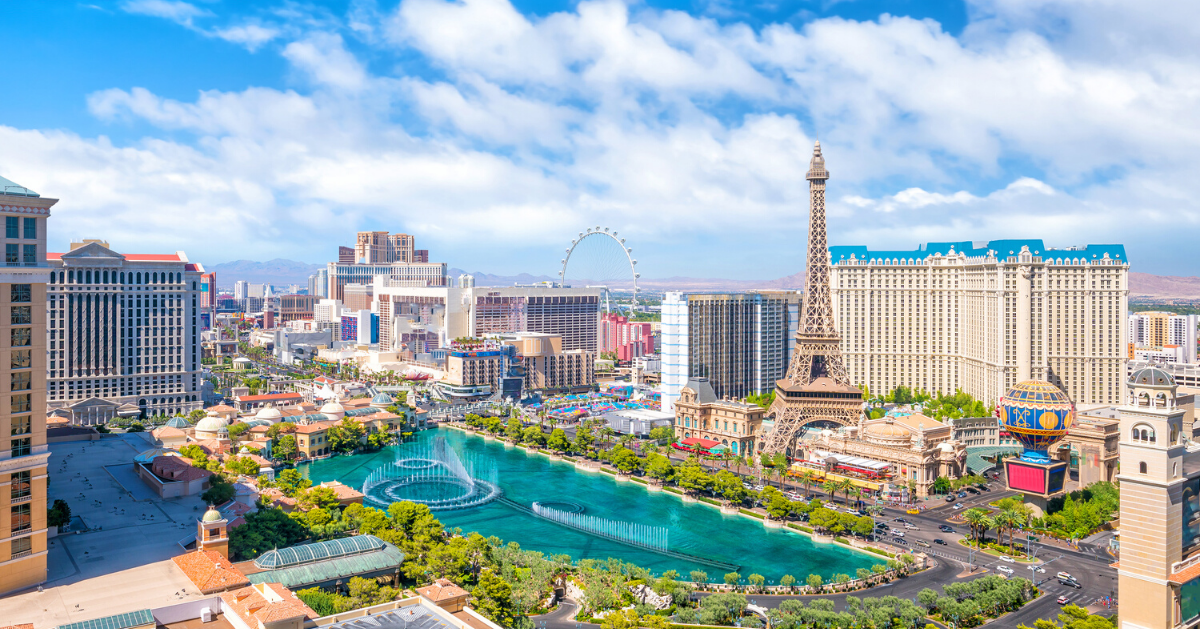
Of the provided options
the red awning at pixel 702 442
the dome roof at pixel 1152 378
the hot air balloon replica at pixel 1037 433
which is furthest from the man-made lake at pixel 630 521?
the dome roof at pixel 1152 378

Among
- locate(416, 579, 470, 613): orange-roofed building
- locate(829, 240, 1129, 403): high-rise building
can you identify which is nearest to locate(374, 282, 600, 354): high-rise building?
locate(829, 240, 1129, 403): high-rise building

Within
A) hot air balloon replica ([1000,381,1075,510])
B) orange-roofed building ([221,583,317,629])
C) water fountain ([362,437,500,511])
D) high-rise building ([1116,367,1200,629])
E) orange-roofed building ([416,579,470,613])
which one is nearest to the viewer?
orange-roofed building ([221,583,317,629])

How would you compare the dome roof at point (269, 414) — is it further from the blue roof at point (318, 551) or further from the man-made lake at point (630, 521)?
the blue roof at point (318, 551)

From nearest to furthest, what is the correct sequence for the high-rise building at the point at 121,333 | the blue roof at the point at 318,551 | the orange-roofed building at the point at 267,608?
the orange-roofed building at the point at 267,608
the blue roof at the point at 318,551
the high-rise building at the point at 121,333

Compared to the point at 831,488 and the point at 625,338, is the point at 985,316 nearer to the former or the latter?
the point at 831,488

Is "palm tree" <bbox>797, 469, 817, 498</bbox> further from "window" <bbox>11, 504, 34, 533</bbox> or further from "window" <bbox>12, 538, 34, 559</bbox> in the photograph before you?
"window" <bbox>11, 504, 34, 533</bbox>

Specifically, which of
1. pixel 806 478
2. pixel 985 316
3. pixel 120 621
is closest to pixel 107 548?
pixel 120 621
